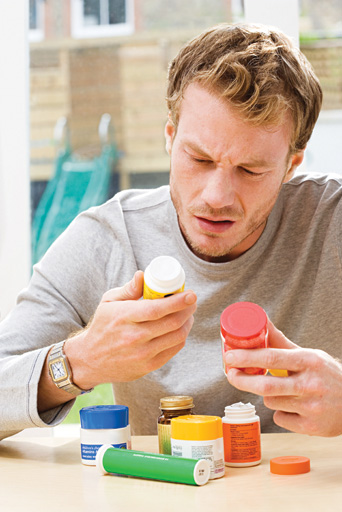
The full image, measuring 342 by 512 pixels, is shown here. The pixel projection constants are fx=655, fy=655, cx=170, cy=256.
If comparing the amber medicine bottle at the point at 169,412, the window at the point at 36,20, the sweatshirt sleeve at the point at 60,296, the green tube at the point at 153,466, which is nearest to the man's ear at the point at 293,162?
the sweatshirt sleeve at the point at 60,296

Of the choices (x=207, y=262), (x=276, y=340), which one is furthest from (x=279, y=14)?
(x=276, y=340)

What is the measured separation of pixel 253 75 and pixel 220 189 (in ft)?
0.82

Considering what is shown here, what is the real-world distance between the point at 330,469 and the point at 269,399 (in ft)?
0.50

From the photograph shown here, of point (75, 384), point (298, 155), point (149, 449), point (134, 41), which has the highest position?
point (134, 41)

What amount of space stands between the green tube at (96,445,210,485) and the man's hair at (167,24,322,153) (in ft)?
2.20

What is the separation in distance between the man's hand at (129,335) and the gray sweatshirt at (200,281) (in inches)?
10.3

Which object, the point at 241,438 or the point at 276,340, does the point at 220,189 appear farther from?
the point at 241,438

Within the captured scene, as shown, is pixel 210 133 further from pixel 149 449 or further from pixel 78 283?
pixel 149 449

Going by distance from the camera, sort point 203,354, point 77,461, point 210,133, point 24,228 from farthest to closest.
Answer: point 24,228, point 203,354, point 210,133, point 77,461

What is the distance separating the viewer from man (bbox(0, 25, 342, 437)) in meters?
1.08

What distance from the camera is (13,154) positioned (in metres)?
2.14

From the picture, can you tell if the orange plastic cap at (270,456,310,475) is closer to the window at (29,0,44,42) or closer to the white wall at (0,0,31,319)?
the white wall at (0,0,31,319)

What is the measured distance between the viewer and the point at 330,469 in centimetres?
102

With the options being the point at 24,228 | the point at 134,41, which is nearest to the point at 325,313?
the point at 24,228
